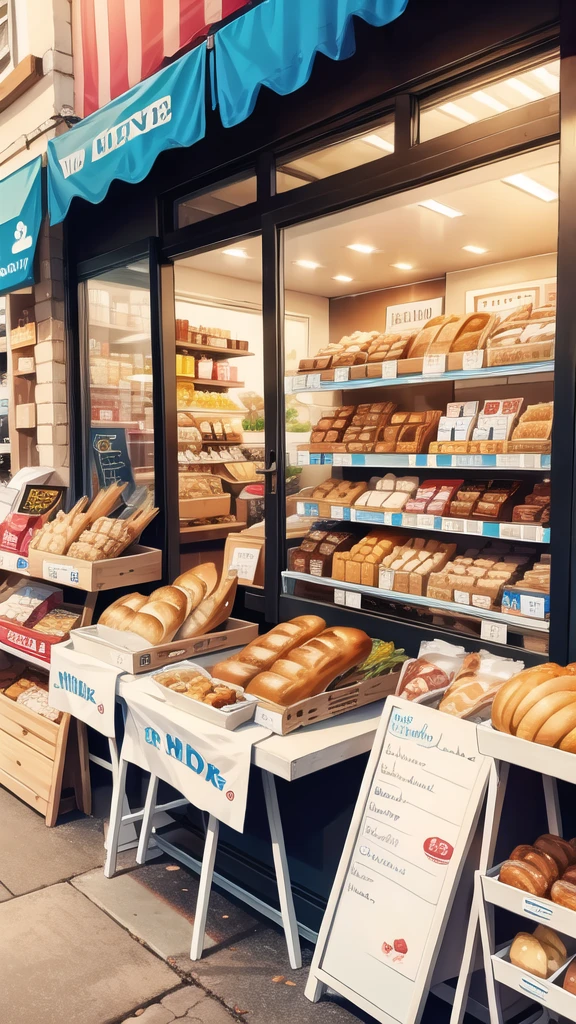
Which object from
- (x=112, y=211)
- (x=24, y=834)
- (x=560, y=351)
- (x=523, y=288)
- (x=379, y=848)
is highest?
(x=112, y=211)

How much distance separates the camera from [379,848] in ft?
7.52

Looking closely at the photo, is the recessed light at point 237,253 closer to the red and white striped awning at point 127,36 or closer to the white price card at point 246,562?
the red and white striped awning at point 127,36

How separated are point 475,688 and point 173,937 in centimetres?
155

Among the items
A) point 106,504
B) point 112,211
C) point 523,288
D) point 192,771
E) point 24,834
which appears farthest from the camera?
point 112,211

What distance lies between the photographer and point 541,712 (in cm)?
190

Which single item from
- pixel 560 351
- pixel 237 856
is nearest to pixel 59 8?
pixel 560 351

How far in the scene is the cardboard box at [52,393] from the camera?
482cm

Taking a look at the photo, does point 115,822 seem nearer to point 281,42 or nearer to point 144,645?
point 144,645

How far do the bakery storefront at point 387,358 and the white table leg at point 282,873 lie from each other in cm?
4

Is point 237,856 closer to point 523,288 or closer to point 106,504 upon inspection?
point 106,504

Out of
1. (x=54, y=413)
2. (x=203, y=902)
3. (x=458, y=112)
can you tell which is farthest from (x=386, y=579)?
(x=54, y=413)

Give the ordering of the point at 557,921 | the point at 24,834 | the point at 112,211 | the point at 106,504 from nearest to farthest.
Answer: the point at 557,921, the point at 24,834, the point at 106,504, the point at 112,211

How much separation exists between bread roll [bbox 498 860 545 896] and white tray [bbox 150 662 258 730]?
932 millimetres

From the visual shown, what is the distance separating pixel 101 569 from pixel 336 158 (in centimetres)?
216
